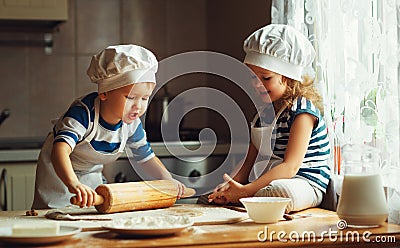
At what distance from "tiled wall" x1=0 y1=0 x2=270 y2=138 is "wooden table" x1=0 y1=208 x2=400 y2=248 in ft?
5.37

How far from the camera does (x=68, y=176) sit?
1782mm

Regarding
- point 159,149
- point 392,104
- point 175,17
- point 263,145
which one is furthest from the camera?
point 175,17

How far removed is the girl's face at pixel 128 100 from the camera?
6.23 ft

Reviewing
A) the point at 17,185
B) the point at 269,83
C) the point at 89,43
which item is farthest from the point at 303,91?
the point at 89,43

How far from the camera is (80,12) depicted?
339 cm

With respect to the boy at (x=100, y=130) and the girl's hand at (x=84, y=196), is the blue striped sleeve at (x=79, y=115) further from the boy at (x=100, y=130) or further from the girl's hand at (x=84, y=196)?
the girl's hand at (x=84, y=196)

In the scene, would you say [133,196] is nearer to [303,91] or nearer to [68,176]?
[68,176]

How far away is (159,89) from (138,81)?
5.03 feet

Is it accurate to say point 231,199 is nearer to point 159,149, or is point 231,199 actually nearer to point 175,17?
point 159,149

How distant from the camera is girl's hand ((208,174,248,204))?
6.20ft

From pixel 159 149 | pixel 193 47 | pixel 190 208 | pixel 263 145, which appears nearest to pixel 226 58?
pixel 193 47

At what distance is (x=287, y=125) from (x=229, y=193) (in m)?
0.24

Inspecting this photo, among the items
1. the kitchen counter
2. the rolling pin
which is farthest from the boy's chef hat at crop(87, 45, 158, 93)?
the kitchen counter

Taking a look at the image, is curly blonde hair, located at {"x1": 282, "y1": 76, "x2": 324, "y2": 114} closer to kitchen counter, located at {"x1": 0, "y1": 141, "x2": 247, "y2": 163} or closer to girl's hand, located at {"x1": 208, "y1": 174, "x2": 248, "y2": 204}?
girl's hand, located at {"x1": 208, "y1": 174, "x2": 248, "y2": 204}
